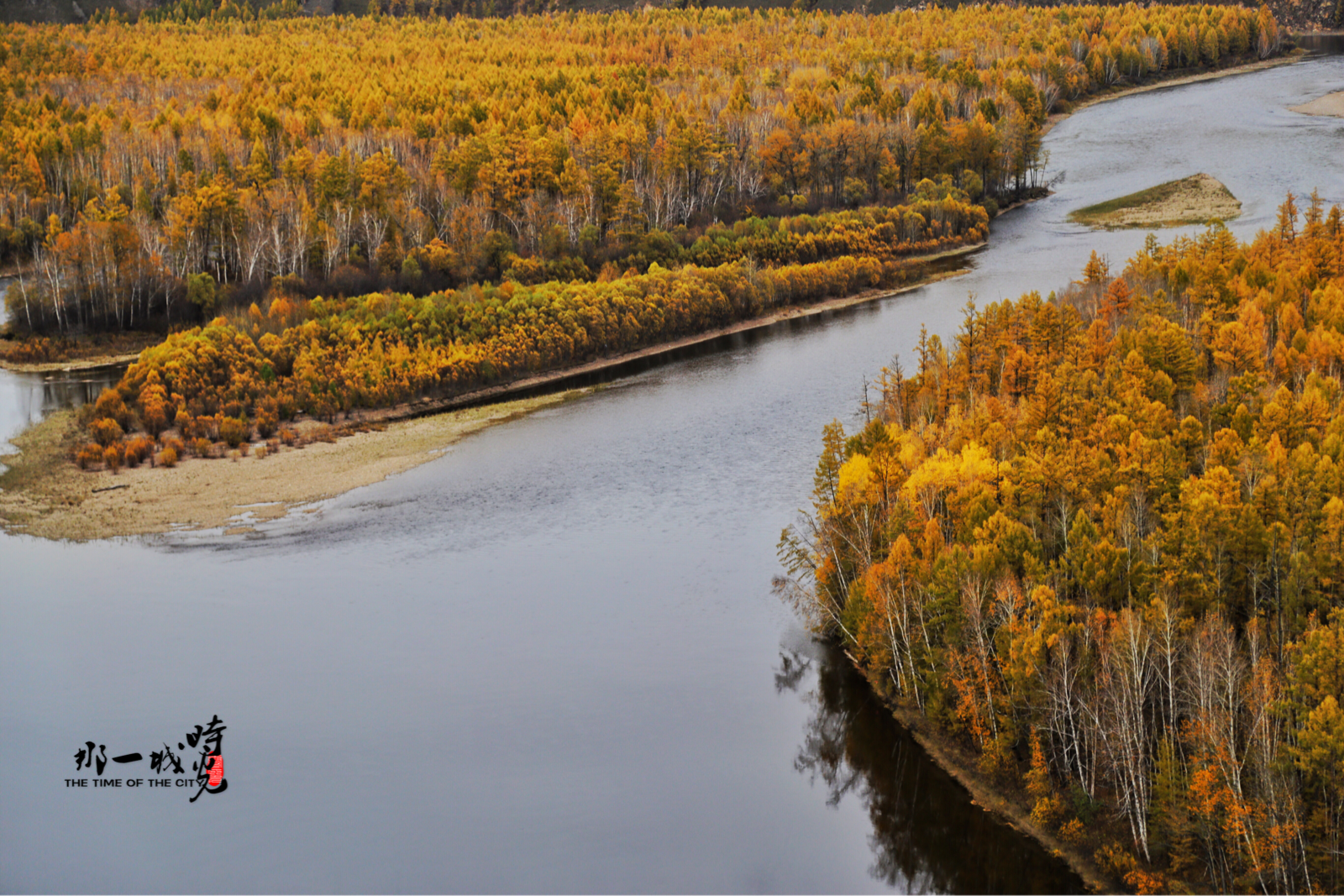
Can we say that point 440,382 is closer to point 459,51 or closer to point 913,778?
point 913,778

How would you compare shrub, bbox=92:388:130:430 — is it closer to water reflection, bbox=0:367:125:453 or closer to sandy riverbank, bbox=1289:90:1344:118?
water reflection, bbox=0:367:125:453

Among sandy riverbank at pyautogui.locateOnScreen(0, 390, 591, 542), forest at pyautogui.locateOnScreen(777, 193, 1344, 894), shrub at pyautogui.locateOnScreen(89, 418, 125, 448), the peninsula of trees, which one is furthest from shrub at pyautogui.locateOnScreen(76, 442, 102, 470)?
forest at pyautogui.locateOnScreen(777, 193, 1344, 894)

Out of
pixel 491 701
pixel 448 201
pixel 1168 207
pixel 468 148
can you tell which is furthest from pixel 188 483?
pixel 1168 207

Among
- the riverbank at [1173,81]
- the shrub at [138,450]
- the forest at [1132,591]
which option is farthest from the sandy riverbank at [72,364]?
the riverbank at [1173,81]

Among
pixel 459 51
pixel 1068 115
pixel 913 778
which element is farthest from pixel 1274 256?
pixel 459 51

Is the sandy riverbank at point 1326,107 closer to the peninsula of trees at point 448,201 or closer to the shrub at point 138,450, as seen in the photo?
the peninsula of trees at point 448,201

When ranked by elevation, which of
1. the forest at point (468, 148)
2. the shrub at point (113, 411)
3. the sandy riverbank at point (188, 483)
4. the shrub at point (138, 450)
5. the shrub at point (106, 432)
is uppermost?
the forest at point (468, 148)
